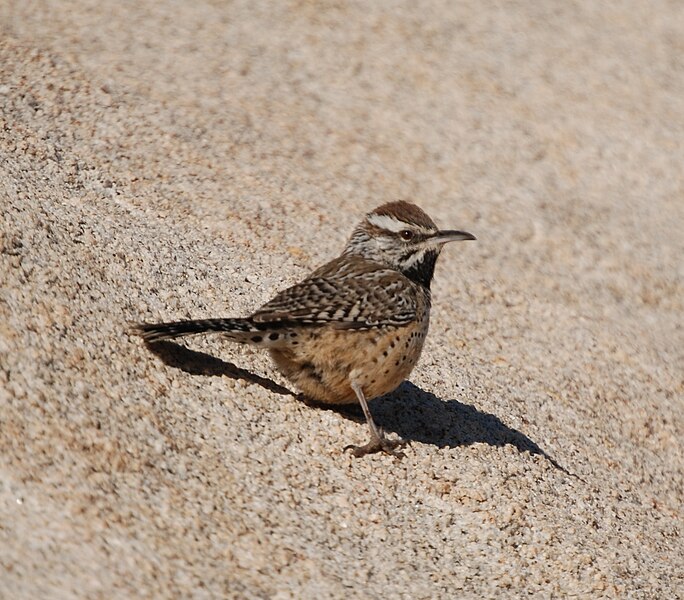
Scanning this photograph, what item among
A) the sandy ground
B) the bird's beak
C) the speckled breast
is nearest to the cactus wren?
the speckled breast

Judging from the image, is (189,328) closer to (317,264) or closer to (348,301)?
(348,301)

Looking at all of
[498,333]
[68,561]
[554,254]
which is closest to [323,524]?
[68,561]

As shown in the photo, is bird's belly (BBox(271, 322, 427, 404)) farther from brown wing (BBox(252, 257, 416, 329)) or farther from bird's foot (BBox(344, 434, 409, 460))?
bird's foot (BBox(344, 434, 409, 460))

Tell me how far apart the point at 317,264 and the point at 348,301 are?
5.07 feet

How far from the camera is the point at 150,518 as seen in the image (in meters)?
4.10

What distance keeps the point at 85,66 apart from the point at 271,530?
487 cm

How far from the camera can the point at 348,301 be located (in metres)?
5.34

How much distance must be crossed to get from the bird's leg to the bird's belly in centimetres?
4

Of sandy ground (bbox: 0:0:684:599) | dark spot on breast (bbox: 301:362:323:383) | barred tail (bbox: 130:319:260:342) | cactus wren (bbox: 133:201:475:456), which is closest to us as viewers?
sandy ground (bbox: 0:0:684:599)

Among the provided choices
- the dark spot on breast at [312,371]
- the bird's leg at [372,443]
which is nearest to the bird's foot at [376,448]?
the bird's leg at [372,443]

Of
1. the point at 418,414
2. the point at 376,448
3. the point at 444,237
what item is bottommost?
the point at 418,414

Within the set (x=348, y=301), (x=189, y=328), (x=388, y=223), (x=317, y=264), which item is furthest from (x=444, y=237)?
(x=189, y=328)

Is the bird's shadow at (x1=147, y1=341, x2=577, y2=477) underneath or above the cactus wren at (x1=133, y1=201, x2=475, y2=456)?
underneath

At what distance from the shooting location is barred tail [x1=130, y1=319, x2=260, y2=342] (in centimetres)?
486
